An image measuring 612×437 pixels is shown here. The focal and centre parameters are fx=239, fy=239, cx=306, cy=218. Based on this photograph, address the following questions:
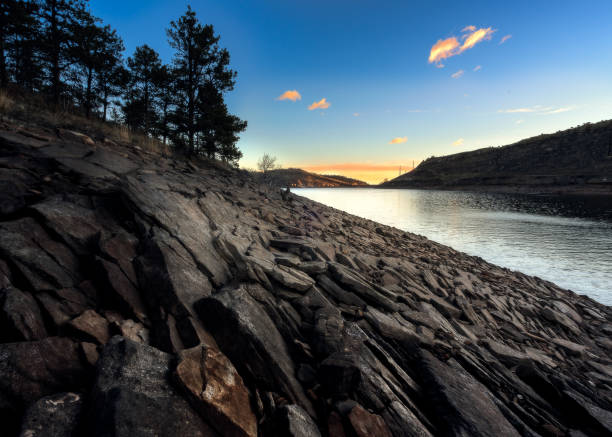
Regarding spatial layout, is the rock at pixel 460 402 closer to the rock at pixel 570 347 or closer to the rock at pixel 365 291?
the rock at pixel 365 291

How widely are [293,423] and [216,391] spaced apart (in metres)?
1.11

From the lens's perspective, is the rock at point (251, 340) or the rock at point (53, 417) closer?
the rock at point (53, 417)

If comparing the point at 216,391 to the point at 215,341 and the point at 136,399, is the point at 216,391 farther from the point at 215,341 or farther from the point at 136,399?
the point at 215,341

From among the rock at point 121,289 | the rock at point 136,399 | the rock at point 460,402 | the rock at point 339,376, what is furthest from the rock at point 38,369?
the rock at point 460,402

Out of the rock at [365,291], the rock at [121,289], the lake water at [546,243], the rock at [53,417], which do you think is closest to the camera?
the rock at [53,417]

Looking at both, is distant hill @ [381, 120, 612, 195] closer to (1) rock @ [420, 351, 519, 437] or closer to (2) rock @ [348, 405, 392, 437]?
(1) rock @ [420, 351, 519, 437]

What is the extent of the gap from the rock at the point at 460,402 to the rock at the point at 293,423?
222 centimetres

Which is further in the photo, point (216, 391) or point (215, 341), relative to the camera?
point (215, 341)

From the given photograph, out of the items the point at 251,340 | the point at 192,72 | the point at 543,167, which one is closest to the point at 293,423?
the point at 251,340

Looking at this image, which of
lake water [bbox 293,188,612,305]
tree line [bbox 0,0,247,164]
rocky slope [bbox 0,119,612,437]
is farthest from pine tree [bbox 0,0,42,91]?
lake water [bbox 293,188,612,305]

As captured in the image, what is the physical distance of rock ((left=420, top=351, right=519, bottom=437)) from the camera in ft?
12.4

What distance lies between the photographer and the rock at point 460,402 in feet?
12.4

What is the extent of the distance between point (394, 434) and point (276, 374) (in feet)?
6.39

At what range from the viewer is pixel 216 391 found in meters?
3.18
